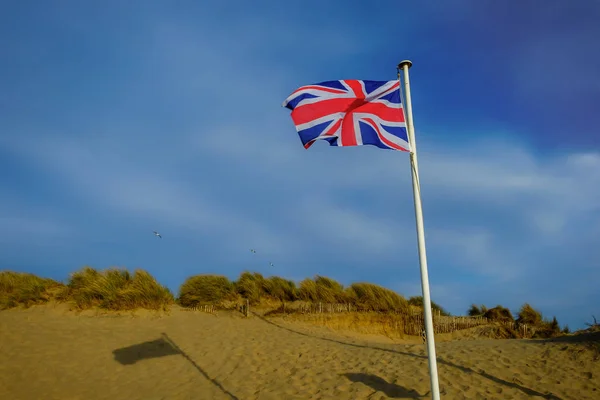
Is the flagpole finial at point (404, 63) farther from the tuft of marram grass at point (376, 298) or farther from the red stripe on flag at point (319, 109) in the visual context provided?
the tuft of marram grass at point (376, 298)

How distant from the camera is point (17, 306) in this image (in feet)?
64.7

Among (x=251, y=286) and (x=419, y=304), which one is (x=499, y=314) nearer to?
(x=419, y=304)

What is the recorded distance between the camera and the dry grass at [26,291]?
19.7 metres

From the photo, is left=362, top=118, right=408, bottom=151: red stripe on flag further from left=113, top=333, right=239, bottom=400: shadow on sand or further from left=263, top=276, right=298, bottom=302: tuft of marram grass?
left=263, top=276, right=298, bottom=302: tuft of marram grass

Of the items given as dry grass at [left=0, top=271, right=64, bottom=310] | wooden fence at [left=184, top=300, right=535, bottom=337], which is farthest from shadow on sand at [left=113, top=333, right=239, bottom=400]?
dry grass at [left=0, top=271, right=64, bottom=310]

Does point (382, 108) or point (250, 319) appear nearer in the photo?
point (382, 108)

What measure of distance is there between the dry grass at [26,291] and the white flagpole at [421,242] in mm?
18851

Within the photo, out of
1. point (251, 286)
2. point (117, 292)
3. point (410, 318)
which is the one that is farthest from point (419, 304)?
point (117, 292)

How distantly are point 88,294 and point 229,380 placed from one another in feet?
31.9

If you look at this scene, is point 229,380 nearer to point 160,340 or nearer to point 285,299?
point 160,340

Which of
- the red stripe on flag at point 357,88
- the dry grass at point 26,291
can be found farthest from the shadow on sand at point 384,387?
the dry grass at point 26,291

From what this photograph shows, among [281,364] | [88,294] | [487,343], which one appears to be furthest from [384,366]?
[88,294]

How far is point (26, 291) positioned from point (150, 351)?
846 cm

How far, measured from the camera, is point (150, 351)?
15555 mm
